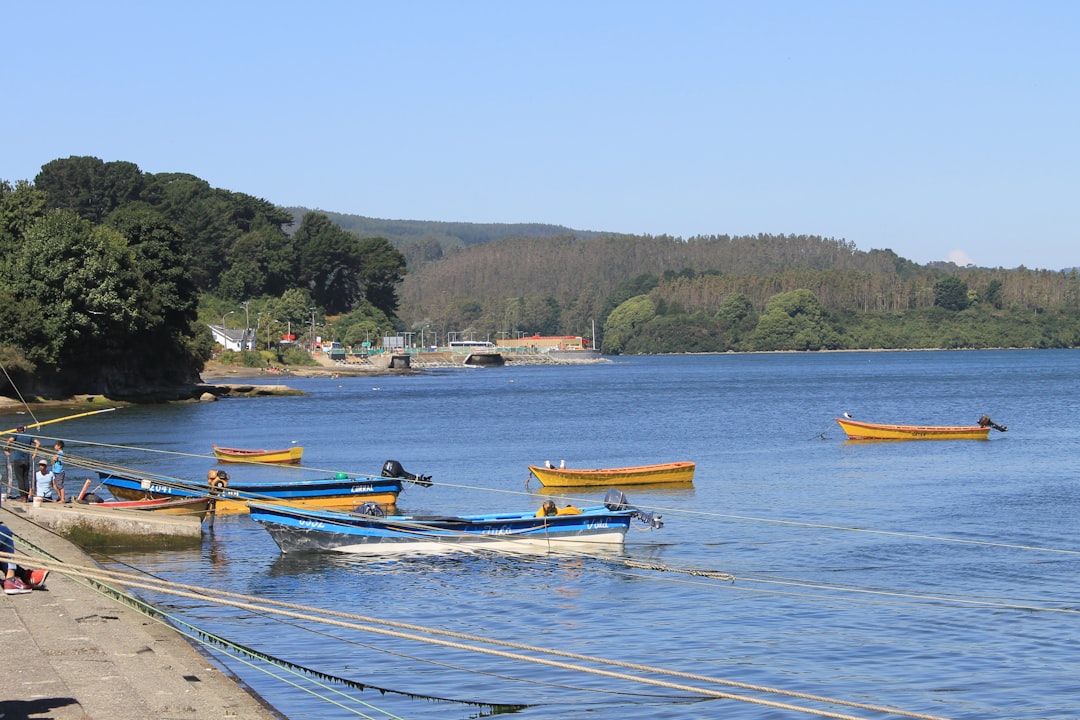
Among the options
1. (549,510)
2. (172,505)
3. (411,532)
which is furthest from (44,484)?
(549,510)

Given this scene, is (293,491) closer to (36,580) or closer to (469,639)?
(469,639)

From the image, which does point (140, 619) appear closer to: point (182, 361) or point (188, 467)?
point (188, 467)

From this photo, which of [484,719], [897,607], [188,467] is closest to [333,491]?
[188,467]

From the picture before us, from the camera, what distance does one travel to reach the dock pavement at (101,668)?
13758mm

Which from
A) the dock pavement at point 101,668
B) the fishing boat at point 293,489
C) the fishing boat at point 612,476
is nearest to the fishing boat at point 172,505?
the fishing boat at point 293,489

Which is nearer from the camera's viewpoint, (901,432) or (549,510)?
(549,510)

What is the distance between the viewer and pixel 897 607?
23.5m

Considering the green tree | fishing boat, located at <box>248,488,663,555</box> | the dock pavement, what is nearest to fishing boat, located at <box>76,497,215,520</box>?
fishing boat, located at <box>248,488,663,555</box>

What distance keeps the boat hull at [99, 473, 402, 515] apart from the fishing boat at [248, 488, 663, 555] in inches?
230

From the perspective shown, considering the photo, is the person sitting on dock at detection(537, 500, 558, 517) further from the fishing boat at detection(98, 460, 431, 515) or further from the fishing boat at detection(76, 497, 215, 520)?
the fishing boat at detection(76, 497, 215, 520)

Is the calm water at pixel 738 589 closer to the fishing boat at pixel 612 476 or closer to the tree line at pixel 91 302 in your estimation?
the fishing boat at pixel 612 476

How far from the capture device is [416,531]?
28.7m

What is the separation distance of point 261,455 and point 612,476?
1581 cm

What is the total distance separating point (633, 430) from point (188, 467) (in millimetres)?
33322
